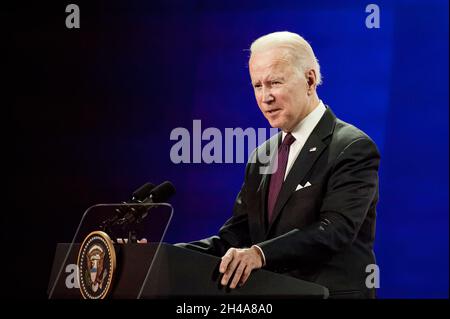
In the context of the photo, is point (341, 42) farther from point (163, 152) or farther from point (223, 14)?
point (163, 152)

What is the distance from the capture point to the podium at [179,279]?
2.17 metres

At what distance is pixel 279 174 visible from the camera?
117 inches

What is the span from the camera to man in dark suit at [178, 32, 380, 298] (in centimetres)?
264

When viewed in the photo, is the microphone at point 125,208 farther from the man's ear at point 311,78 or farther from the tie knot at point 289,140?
the man's ear at point 311,78

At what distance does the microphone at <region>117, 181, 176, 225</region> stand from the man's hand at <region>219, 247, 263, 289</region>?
336 mm

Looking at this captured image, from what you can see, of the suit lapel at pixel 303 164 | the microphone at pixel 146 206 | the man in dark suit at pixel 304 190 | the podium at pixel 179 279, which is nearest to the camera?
the podium at pixel 179 279

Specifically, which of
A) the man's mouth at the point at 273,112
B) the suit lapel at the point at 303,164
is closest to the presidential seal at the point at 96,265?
the suit lapel at the point at 303,164

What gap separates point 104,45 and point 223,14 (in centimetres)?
69

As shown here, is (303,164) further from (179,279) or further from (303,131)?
(179,279)

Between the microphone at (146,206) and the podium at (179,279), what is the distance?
5.8 inches

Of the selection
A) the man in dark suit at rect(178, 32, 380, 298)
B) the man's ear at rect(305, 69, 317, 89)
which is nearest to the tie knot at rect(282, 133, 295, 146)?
the man in dark suit at rect(178, 32, 380, 298)

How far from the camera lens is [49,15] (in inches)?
158

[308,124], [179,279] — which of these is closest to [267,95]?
[308,124]

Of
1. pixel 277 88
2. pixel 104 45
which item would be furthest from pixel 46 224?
pixel 277 88
